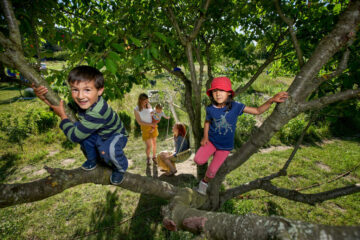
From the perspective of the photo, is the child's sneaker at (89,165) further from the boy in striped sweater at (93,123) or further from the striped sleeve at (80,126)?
the striped sleeve at (80,126)

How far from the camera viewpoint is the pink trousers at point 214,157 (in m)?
2.39

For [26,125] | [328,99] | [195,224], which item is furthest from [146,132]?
[26,125]

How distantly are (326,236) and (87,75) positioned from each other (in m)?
1.79

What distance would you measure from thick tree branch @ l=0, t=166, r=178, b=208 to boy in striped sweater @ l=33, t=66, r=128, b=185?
0.08 meters

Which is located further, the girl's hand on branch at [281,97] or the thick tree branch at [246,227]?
the girl's hand on branch at [281,97]

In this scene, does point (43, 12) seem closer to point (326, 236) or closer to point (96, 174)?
point (96, 174)

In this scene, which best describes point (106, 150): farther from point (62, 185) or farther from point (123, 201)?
point (123, 201)

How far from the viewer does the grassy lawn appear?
3.47 m

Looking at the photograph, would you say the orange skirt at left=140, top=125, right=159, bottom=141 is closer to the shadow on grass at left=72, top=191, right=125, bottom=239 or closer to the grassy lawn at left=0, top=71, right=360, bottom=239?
the grassy lawn at left=0, top=71, right=360, bottom=239

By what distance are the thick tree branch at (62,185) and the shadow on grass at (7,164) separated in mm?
5809

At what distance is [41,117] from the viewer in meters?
7.27

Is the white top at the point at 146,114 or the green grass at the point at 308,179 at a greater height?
the white top at the point at 146,114

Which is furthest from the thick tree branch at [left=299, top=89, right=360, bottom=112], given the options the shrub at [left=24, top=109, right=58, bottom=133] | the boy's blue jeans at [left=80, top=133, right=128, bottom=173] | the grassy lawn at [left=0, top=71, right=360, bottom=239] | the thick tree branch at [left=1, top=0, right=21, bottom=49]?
the shrub at [left=24, top=109, right=58, bottom=133]

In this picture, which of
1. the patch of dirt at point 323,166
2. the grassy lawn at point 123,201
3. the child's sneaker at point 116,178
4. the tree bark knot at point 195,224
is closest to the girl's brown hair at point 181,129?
the grassy lawn at point 123,201
